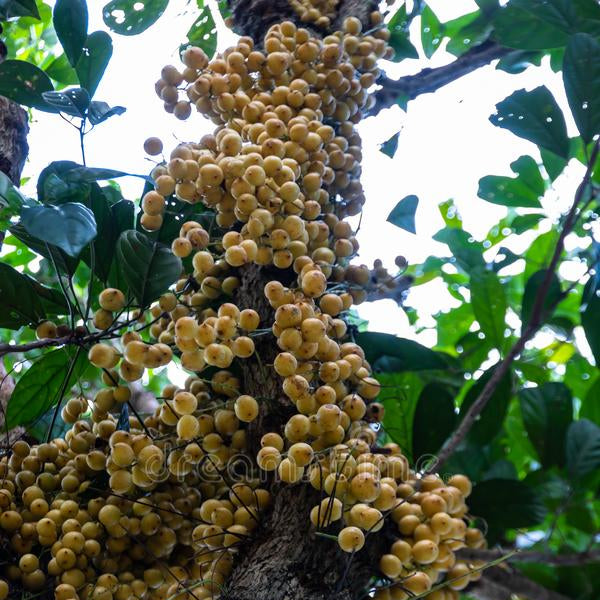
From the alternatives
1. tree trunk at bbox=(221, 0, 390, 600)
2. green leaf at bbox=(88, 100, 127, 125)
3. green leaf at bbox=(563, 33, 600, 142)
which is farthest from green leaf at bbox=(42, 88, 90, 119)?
green leaf at bbox=(563, 33, 600, 142)

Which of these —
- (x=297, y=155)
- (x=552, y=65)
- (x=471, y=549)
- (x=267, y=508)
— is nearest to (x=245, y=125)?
(x=297, y=155)

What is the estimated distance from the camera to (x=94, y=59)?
1349 mm

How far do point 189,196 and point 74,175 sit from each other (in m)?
0.18

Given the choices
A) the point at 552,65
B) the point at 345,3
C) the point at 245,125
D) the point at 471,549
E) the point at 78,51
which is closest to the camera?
the point at 471,549

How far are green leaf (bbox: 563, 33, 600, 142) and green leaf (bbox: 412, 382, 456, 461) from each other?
0.52 metres

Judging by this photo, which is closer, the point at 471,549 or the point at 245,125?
the point at 471,549

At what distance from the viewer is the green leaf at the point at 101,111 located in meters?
1.18

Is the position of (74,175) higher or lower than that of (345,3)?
lower

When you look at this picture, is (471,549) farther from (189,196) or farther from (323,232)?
(189,196)

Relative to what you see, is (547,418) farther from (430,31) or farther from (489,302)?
(430,31)

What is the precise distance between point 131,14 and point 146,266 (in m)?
0.99

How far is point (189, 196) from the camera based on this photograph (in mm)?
1080

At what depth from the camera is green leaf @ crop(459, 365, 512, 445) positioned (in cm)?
137

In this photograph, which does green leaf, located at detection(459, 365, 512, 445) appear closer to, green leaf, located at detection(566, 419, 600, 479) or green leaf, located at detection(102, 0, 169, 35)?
green leaf, located at detection(566, 419, 600, 479)
